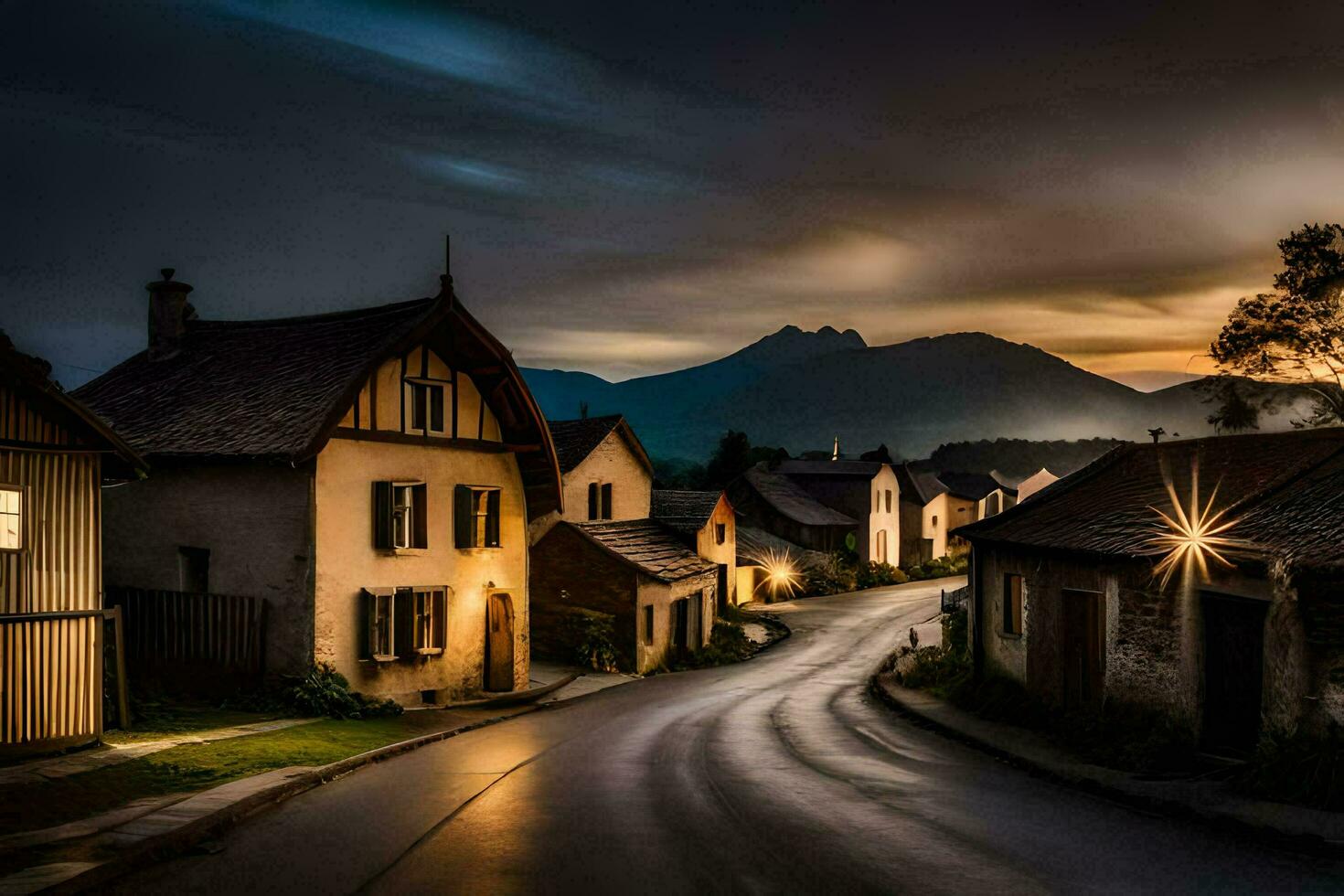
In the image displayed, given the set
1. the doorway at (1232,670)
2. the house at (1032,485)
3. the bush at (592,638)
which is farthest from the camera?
the house at (1032,485)

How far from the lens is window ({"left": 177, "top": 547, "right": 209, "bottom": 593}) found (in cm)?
2262

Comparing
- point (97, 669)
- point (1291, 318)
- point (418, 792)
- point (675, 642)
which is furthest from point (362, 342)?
point (1291, 318)

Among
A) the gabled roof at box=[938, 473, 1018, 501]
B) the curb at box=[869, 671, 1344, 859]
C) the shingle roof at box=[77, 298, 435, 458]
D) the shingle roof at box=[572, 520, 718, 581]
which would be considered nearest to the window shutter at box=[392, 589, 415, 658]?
the shingle roof at box=[77, 298, 435, 458]

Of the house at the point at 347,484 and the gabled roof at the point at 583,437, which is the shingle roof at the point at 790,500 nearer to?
the gabled roof at the point at 583,437

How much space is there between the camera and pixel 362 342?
76.4 ft

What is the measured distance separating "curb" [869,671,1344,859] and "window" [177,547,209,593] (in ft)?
51.0

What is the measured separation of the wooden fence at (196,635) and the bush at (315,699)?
0.78 m

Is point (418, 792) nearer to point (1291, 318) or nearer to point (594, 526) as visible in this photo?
point (594, 526)

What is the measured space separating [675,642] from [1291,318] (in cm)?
2471

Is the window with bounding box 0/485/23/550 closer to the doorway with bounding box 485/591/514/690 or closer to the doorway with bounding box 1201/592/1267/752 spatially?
the doorway with bounding box 485/591/514/690

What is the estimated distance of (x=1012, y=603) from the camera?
75.9 ft

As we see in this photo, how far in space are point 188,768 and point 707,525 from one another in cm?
3254

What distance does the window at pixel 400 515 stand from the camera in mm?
22844

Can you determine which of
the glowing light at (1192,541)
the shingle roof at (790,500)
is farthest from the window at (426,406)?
the shingle roof at (790,500)
